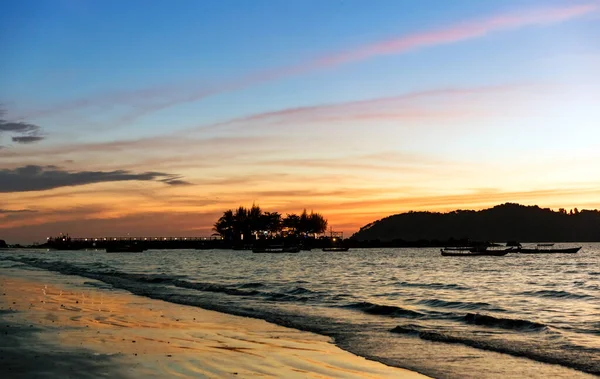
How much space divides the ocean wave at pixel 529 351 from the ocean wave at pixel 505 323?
445 centimetres

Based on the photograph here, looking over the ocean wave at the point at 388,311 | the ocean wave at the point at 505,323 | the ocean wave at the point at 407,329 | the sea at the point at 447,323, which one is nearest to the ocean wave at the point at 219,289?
the sea at the point at 447,323

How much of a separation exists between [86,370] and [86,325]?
8601mm

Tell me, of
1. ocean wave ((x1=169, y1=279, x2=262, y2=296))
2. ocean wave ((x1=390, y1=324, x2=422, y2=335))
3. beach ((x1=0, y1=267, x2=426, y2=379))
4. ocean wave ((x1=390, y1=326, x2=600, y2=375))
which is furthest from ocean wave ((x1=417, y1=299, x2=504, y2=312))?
beach ((x1=0, y1=267, x2=426, y2=379))

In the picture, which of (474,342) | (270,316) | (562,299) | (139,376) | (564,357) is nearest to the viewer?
(139,376)

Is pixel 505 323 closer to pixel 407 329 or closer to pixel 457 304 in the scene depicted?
pixel 407 329

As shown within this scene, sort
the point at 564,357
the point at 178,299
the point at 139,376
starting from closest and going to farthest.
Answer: the point at 139,376 → the point at 564,357 → the point at 178,299

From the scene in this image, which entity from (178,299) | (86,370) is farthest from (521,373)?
(178,299)

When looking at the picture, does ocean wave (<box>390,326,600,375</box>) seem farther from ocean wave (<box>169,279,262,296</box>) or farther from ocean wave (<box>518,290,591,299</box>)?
ocean wave (<box>518,290,591,299</box>)

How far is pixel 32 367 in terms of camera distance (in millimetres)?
14094

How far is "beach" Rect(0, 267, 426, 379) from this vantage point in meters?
14.3

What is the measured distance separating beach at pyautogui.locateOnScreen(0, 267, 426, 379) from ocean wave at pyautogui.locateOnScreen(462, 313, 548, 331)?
957 centimetres

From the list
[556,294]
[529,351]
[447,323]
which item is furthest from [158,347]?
[556,294]

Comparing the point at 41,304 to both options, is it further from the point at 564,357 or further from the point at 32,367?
the point at 564,357

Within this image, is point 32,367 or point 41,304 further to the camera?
point 41,304
